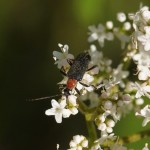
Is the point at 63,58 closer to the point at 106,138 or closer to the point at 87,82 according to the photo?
the point at 87,82

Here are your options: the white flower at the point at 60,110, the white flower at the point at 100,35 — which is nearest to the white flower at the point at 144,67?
the white flower at the point at 60,110

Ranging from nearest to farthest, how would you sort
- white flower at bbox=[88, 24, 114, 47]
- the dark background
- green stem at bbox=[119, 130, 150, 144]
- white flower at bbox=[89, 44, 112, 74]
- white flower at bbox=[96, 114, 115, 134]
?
white flower at bbox=[96, 114, 115, 134]
green stem at bbox=[119, 130, 150, 144]
white flower at bbox=[89, 44, 112, 74]
white flower at bbox=[88, 24, 114, 47]
the dark background

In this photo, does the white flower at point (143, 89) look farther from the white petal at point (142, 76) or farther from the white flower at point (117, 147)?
the white flower at point (117, 147)

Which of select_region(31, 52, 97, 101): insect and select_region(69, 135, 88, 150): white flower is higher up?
select_region(31, 52, 97, 101): insect

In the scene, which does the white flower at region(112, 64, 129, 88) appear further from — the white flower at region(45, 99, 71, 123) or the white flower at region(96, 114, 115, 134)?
the white flower at region(45, 99, 71, 123)

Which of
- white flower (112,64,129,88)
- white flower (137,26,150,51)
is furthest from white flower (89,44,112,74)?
white flower (137,26,150,51)

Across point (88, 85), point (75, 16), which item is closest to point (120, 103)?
point (88, 85)

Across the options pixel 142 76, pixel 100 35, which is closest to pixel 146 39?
pixel 142 76

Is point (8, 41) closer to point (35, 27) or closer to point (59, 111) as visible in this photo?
point (35, 27)
